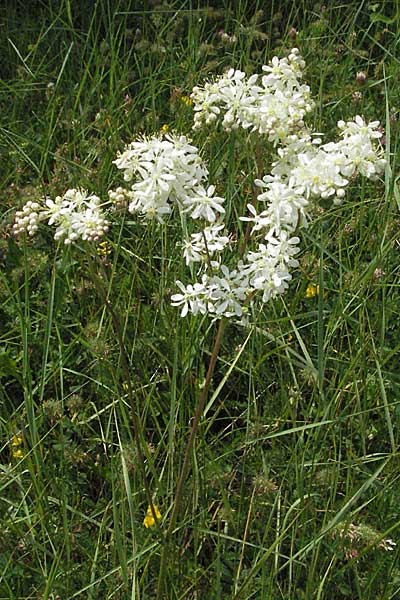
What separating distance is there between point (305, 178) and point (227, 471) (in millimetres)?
942

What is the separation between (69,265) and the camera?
9.25 feet

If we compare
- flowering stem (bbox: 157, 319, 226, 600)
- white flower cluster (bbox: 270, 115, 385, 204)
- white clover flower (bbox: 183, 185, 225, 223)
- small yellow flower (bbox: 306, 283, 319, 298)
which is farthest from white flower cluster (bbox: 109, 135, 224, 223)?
small yellow flower (bbox: 306, 283, 319, 298)

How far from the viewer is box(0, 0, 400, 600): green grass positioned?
6.93ft

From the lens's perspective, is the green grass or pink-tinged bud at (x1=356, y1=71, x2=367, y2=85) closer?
the green grass

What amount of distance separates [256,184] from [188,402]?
2.97 ft

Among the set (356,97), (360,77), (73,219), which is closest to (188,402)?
(73,219)

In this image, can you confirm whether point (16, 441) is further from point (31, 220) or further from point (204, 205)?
point (204, 205)

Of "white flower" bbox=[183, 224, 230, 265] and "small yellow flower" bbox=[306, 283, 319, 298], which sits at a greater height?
"white flower" bbox=[183, 224, 230, 265]

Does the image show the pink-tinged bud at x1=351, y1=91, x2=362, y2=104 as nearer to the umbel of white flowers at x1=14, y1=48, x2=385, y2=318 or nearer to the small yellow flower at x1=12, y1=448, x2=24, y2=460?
the umbel of white flowers at x1=14, y1=48, x2=385, y2=318

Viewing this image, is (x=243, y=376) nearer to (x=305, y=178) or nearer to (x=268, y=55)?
(x=305, y=178)

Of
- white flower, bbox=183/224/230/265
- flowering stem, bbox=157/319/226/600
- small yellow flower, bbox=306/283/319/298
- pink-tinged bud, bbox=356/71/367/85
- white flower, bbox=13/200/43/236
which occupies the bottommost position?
small yellow flower, bbox=306/283/319/298

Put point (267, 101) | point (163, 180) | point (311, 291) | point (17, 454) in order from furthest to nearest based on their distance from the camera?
point (311, 291) < point (17, 454) < point (267, 101) < point (163, 180)

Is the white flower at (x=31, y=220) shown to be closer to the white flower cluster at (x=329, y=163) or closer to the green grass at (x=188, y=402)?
the green grass at (x=188, y=402)

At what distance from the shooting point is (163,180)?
5.63 ft
